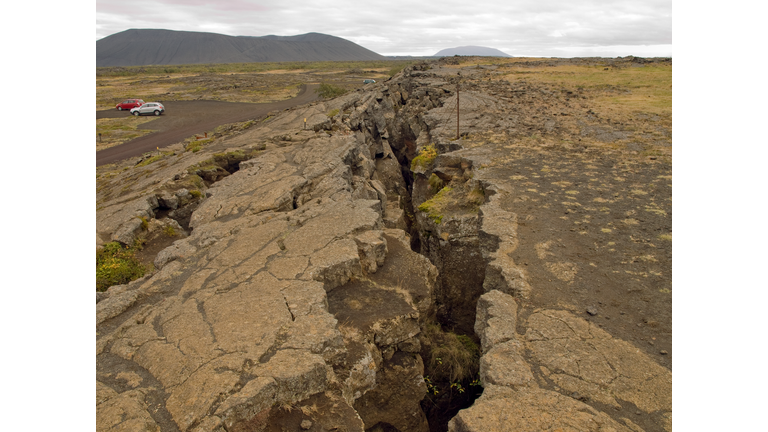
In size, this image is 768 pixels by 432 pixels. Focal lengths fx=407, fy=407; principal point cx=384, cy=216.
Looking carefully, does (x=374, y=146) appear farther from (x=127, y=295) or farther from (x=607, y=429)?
(x=607, y=429)

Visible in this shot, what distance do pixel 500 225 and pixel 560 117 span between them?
10911 mm

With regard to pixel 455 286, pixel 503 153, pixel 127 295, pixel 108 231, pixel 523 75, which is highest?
pixel 523 75

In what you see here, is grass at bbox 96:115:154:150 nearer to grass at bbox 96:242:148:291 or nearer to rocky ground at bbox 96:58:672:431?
rocky ground at bbox 96:58:672:431

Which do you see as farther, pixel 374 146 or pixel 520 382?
pixel 374 146

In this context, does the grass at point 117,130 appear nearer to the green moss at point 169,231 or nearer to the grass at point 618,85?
the green moss at point 169,231

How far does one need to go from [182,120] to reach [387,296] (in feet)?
107

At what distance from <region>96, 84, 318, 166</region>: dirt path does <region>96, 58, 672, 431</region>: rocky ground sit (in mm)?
13969

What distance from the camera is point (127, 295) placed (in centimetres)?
552

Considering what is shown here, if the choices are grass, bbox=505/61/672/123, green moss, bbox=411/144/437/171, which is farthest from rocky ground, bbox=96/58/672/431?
grass, bbox=505/61/672/123

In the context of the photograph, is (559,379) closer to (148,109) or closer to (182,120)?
(182,120)

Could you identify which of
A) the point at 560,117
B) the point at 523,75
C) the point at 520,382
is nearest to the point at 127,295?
the point at 520,382

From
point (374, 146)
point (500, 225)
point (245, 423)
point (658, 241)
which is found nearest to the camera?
point (245, 423)

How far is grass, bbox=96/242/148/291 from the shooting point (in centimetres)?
684

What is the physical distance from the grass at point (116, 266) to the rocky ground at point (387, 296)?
1.34 ft
